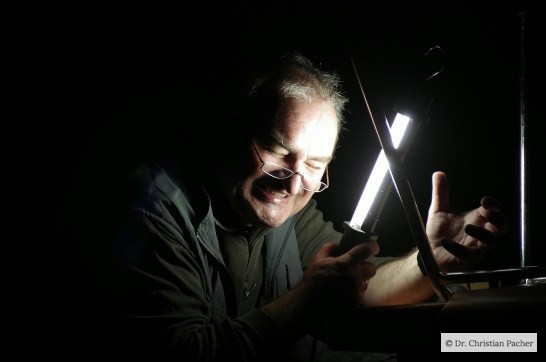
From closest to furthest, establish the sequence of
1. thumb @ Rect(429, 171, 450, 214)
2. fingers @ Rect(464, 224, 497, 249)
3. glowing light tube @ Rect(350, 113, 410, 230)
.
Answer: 1. glowing light tube @ Rect(350, 113, 410, 230)
2. fingers @ Rect(464, 224, 497, 249)
3. thumb @ Rect(429, 171, 450, 214)

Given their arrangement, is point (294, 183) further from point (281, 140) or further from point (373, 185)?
point (373, 185)

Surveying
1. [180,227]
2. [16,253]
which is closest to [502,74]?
[180,227]

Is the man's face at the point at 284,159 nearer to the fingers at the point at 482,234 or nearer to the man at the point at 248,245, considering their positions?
the man at the point at 248,245

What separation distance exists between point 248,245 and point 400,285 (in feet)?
2.25

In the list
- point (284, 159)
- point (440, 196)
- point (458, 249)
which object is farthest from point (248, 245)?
point (458, 249)

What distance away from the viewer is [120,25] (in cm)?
222

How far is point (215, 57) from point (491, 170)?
1.75 m

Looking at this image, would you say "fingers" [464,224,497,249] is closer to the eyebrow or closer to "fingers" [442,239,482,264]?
"fingers" [442,239,482,264]

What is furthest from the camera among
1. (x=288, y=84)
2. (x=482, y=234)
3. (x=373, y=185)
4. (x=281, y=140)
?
(x=288, y=84)

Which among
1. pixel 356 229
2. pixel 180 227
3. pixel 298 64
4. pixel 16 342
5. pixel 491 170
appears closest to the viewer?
pixel 356 229

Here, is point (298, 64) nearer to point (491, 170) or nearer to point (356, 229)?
point (356, 229)

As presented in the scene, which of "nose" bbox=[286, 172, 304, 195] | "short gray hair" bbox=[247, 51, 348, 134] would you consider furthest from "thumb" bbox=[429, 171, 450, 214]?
"short gray hair" bbox=[247, 51, 348, 134]

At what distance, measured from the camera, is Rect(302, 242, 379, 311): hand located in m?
1.40

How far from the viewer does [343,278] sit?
1.42 metres
